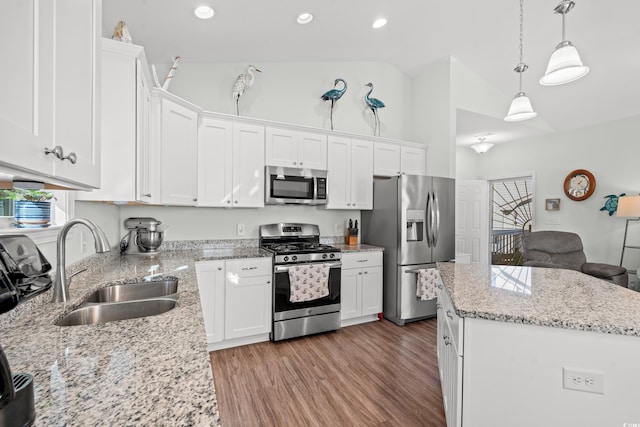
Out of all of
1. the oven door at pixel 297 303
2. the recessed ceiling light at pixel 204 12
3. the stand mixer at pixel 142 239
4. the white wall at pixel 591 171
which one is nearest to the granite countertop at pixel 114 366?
the stand mixer at pixel 142 239

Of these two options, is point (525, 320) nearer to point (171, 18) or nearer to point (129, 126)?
point (129, 126)

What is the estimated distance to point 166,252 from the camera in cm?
300

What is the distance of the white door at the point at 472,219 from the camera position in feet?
15.6

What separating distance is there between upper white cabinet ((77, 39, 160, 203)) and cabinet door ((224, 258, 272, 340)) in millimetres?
1214

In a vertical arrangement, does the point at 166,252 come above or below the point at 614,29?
below

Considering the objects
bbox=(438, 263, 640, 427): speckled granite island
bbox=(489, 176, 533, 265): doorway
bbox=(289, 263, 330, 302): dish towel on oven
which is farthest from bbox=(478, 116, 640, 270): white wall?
bbox=(289, 263, 330, 302): dish towel on oven

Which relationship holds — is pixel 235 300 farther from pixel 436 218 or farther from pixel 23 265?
pixel 436 218

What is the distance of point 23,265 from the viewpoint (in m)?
0.98

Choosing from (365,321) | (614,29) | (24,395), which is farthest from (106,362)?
(614,29)

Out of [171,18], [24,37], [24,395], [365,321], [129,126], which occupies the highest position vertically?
[171,18]

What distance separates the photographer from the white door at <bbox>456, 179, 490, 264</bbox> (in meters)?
4.76

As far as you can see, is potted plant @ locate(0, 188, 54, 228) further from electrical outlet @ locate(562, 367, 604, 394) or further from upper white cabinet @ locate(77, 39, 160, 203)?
electrical outlet @ locate(562, 367, 604, 394)

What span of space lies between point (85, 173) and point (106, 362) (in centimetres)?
54

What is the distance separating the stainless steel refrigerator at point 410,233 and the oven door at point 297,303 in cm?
73
